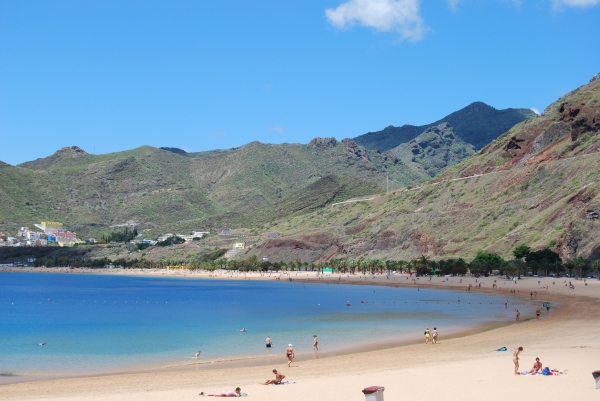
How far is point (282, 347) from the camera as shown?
36.0m

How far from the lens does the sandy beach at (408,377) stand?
20.8 m

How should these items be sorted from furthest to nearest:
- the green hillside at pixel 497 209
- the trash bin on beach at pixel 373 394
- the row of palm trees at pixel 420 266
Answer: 1. the green hillside at pixel 497 209
2. the row of palm trees at pixel 420 266
3. the trash bin on beach at pixel 373 394

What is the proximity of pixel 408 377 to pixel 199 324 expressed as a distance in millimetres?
28544

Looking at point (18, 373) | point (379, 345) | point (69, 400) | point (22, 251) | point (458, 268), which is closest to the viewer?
point (69, 400)

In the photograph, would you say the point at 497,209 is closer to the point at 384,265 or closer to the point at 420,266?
the point at 420,266

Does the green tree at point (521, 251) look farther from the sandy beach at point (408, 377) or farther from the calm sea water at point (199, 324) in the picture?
the sandy beach at point (408, 377)

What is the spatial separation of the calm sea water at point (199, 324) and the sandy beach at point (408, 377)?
14.6 feet

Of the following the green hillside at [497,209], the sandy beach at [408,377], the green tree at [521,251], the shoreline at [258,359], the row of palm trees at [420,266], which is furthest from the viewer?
the green hillside at [497,209]

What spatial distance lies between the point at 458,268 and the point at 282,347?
207 feet

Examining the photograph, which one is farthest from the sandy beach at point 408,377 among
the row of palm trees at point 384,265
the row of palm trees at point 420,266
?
the row of palm trees at point 384,265

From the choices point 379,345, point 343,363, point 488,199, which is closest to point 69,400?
point 343,363

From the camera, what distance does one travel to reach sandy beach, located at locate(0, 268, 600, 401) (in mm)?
20828

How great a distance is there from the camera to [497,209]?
109438 millimetres

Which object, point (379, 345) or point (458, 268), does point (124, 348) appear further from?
point (458, 268)
